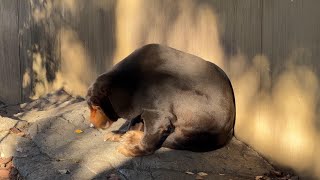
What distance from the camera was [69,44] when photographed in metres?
8.32

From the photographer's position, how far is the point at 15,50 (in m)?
9.89

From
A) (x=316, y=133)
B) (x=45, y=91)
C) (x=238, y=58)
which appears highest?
(x=238, y=58)

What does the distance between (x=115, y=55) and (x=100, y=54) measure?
1.26 feet

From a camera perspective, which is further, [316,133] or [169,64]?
[169,64]

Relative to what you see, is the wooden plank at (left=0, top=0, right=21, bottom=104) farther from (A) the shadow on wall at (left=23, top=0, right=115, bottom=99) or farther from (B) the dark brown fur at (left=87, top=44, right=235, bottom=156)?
(B) the dark brown fur at (left=87, top=44, right=235, bottom=156)

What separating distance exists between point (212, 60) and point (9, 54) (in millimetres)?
5370

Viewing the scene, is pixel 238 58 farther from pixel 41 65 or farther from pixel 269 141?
pixel 41 65

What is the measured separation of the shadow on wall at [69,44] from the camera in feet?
→ 24.6

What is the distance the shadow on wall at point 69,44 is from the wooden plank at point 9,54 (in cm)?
32

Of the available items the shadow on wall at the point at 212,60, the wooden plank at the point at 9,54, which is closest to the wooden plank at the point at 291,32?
the shadow on wall at the point at 212,60

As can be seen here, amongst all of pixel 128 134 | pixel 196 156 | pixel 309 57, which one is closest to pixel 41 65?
pixel 128 134

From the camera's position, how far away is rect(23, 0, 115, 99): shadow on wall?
7.51 meters

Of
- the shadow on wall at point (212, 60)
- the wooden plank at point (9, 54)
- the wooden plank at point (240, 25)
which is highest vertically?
the wooden plank at point (240, 25)

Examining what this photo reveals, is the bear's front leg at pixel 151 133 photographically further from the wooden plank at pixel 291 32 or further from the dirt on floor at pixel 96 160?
the wooden plank at pixel 291 32
